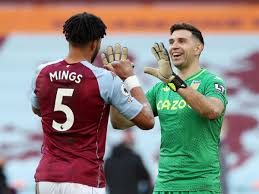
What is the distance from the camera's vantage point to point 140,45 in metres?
20.1

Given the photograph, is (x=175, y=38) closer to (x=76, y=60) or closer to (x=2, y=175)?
(x=76, y=60)

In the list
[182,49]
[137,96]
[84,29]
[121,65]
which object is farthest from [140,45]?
[84,29]

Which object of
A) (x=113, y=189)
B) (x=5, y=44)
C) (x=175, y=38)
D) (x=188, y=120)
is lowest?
(x=113, y=189)

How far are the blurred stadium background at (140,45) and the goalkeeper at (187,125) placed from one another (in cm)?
1113

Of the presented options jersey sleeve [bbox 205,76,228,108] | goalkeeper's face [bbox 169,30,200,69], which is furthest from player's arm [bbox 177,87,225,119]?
goalkeeper's face [bbox 169,30,200,69]

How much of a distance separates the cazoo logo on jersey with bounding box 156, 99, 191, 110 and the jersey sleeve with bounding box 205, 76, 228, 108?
0.73 feet

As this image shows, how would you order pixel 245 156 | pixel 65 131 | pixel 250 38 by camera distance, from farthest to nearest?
pixel 250 38 < pixel 245 156 < pixel 65 131

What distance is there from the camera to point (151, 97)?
7738 mm

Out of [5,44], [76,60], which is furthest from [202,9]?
[76,60]

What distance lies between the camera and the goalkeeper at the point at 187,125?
282 inches

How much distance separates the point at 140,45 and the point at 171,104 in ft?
41.4

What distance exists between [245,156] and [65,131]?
12.6 metres

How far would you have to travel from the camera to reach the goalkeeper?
716cm

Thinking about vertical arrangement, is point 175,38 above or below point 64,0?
below
